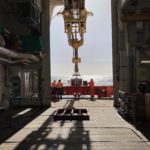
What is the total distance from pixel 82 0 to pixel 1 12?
5.54 m

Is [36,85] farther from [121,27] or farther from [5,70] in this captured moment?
[121,27]

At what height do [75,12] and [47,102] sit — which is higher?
[75,12]

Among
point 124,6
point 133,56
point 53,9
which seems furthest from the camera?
point 53,9

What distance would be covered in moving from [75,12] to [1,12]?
23.0 feet

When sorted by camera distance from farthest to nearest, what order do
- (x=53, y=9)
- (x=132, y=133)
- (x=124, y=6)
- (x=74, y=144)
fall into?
(x=53, y=9) → (x=124, y=6) → (x=132, y=133) → (x=74, y=144)

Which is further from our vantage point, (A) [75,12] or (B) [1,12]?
(A) [75,12]

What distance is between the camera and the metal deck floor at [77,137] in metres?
11.1

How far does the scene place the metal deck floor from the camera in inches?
438

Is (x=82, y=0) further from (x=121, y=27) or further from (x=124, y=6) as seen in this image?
(x=124, y=6)

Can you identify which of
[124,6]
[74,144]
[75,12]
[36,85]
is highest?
[75,12]

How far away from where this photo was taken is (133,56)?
2091 centimetres

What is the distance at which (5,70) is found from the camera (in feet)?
84.9

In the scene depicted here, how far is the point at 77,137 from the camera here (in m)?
12.8

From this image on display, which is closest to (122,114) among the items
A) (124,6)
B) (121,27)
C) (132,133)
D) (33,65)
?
(124,6)
